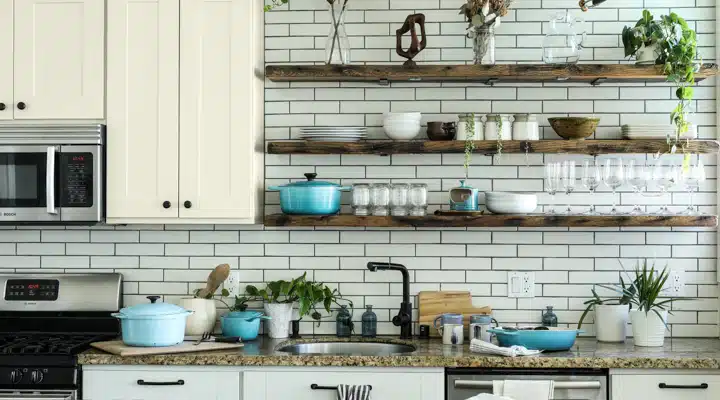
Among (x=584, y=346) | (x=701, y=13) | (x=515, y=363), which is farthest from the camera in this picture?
(x=701, y=13)

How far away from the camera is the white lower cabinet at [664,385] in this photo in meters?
3.93

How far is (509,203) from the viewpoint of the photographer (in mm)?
4398

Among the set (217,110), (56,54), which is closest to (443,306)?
(217,110)

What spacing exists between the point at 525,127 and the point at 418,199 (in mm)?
650

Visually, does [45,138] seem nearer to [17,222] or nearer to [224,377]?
[17,222]

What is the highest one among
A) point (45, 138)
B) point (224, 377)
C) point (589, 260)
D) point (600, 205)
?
point (45, 138)

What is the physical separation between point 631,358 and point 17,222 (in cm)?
300

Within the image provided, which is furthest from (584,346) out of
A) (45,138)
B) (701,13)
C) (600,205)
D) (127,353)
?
(45,138)

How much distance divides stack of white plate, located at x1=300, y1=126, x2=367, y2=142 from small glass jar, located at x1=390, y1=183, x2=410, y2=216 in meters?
0.32

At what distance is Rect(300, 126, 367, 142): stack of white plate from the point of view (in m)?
4.47

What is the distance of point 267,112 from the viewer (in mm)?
4754

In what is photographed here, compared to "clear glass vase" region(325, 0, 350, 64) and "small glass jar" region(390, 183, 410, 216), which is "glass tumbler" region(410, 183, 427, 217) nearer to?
Result: "small glass jar" region(390, 183, 410, 216)

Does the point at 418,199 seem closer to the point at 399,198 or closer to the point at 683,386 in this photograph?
the point at 399,198

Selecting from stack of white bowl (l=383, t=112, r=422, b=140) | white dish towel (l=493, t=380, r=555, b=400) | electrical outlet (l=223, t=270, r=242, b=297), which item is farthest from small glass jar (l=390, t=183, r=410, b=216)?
white dish towel (l=493, t=380, r=555, b=400)
